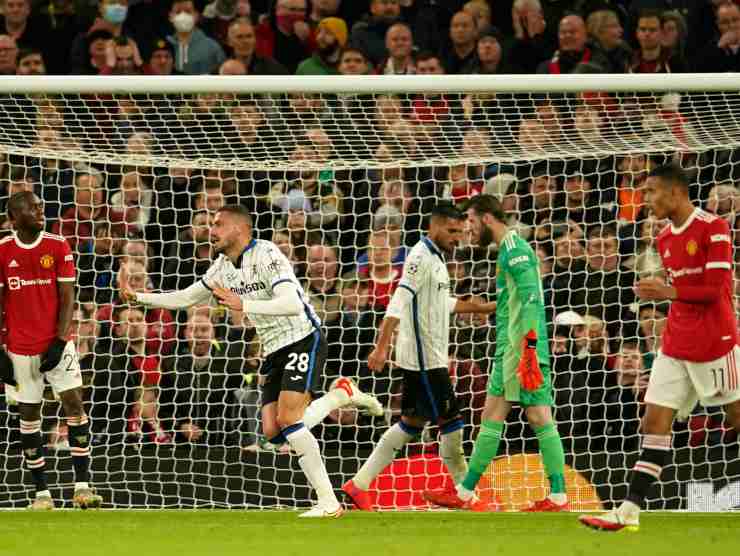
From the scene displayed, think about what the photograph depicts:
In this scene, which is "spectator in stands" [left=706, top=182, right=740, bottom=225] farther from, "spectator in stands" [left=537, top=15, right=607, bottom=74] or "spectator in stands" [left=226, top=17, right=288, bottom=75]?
"spectator in stands" [left=226, top=17, right=288, bottom=75]

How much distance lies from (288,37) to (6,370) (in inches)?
205

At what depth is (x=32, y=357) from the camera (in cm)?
947

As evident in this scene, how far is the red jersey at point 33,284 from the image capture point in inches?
371

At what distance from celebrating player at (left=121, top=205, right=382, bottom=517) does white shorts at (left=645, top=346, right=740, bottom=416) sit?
7.20 feet

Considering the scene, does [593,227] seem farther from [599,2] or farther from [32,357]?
[32,357]

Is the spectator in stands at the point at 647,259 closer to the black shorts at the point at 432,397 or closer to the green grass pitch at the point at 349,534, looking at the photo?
the black shorts at the point at 432,397

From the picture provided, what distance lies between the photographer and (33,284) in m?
9.44

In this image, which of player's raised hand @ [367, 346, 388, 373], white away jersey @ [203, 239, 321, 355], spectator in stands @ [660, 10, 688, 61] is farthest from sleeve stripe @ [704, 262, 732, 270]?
spectator in stands @ [660, 10, 688, 61]

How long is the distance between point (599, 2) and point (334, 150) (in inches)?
142

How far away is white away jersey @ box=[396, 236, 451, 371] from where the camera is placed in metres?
9.52

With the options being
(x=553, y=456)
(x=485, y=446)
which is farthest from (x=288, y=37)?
(x=553, y=456)

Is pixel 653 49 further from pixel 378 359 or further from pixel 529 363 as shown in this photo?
pixel 378 359

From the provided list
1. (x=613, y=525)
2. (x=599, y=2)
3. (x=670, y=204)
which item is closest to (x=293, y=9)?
(x=599, y=2)

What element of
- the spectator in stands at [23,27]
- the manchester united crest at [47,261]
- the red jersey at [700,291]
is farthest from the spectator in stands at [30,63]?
the red jersey at [700,291]
